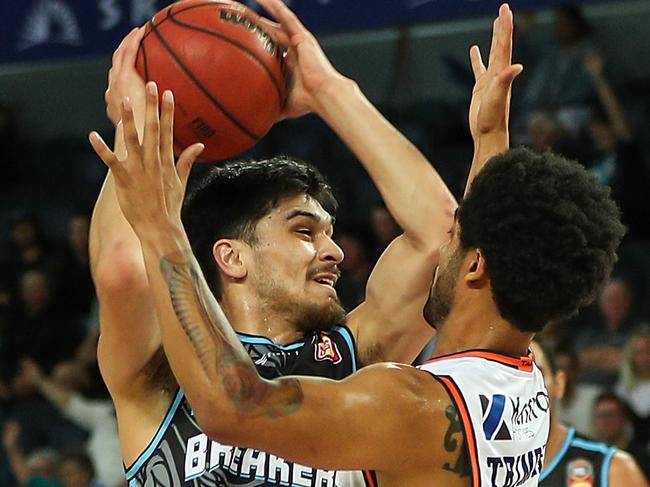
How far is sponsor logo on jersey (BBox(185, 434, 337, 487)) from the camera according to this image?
2.74 meters

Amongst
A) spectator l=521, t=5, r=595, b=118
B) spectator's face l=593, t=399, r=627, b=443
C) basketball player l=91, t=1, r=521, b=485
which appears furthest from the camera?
spectator l=521, t=5, r=595, b=118

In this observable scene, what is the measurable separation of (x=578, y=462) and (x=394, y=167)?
1849 millimetres

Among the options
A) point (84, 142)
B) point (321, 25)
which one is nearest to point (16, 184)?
point (84, 142)

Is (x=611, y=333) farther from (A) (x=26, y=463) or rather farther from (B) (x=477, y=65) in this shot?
(B) (x=477, y=65)

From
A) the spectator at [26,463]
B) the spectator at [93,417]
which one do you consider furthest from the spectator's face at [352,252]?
the spectator at [26,463]

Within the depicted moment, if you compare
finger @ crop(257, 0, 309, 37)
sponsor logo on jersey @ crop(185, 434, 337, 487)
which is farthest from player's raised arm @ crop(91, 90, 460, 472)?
finger @ crop(257, 0, 309, 37)

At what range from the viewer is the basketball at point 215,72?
2.86 m

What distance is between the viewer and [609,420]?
574cm

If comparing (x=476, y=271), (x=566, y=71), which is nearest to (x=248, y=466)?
(x=476, y=271)

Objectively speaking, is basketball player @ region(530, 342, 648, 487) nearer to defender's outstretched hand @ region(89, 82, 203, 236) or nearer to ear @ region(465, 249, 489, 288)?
ear @ region(465, 249, 489, 288)

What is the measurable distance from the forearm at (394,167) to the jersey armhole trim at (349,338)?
0.30 metres

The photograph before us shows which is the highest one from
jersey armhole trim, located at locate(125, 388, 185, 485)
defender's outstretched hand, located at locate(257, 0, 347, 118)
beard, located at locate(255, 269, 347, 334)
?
defender's outstretched hand, located at locate(257, 0, 347, 118)

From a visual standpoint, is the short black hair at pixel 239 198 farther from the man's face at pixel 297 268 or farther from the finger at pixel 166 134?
the finger at pixel 166 134

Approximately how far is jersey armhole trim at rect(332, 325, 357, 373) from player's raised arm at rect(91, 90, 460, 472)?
0.69m
